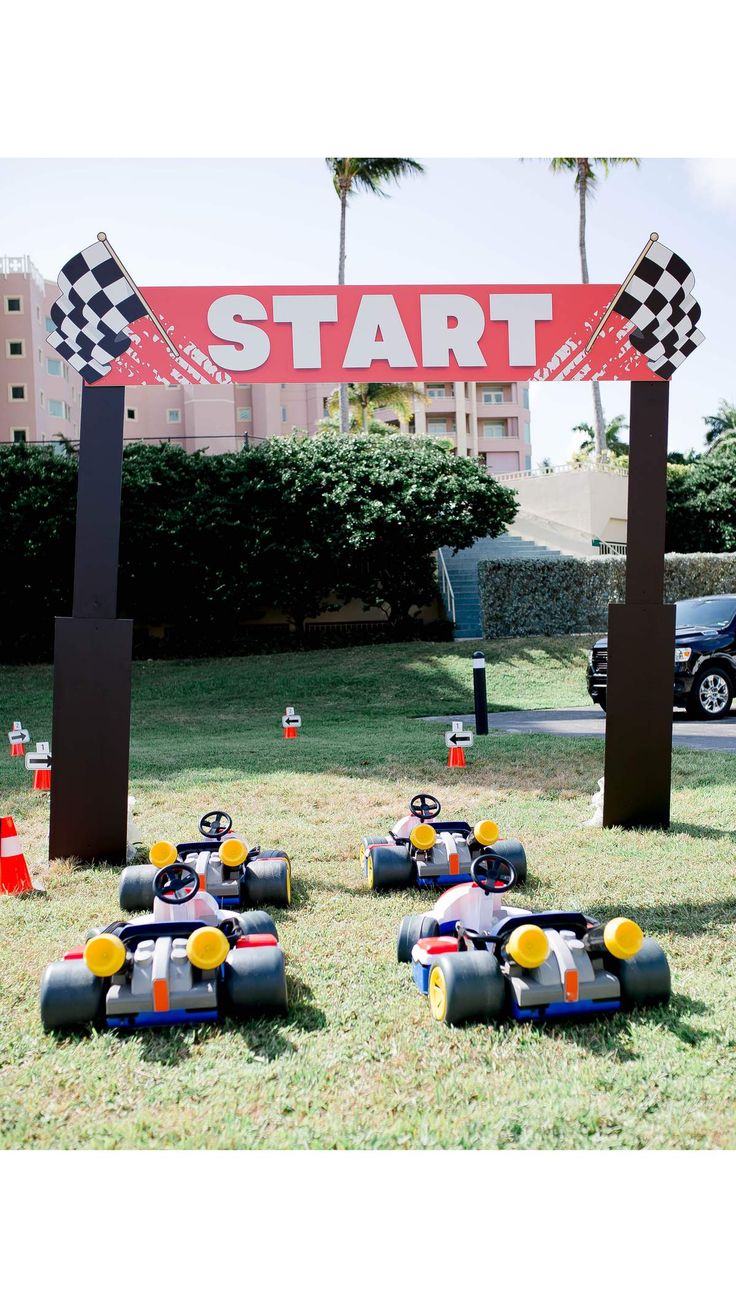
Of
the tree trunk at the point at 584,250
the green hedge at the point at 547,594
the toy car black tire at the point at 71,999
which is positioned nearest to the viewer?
the toy car black tire at the point at 71,999

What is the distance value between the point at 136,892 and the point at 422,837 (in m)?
1.61

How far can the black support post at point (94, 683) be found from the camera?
6434 mm

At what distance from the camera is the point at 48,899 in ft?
18.8

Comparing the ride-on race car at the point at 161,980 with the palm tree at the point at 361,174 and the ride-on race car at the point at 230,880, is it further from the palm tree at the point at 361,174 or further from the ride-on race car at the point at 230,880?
the palm tree at the point at 361,174

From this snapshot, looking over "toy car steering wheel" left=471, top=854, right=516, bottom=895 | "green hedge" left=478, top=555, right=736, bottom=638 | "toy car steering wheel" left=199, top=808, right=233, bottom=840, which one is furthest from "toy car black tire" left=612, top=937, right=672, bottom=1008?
A: "green hedge" left=478, top=555, right=736, bottom=638

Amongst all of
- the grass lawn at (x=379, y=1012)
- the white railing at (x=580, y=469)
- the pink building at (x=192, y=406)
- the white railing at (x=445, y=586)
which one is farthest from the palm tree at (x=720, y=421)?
the grass lawn at (x=379, y=1012)

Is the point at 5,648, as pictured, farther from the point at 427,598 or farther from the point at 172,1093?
the point at 172,1093

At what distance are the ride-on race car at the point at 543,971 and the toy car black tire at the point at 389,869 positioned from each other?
1500 mm

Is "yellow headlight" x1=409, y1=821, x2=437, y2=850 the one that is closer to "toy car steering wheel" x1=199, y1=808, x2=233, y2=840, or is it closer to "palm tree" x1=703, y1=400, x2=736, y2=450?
"toy car steering wheel" x1=199, y1=808, x2=233, y2=840

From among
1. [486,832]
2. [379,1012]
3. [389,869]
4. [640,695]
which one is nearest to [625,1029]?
[379,1012]

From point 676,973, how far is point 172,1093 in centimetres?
220

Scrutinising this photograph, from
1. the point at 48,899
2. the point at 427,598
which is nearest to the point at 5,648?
the point at 427,598

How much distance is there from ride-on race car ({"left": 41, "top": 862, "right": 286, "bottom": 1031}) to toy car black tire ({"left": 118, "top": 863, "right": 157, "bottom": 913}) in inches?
54.1

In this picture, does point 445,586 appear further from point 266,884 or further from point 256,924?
point 256,924
